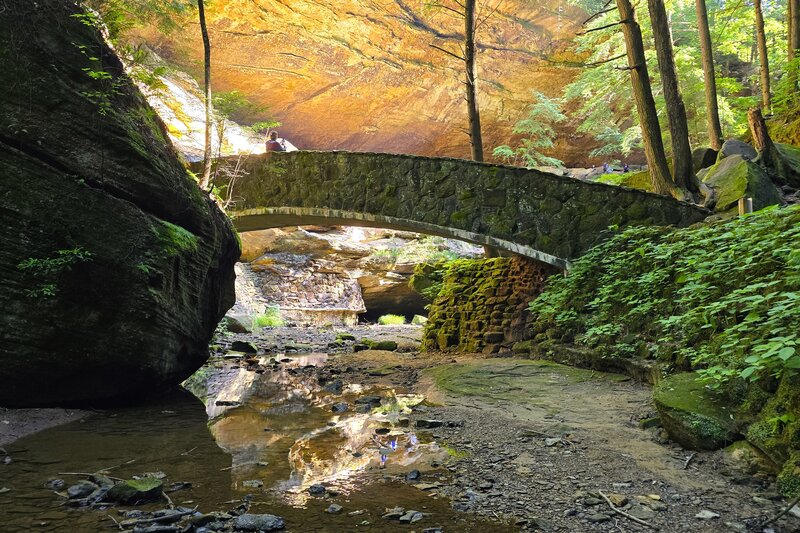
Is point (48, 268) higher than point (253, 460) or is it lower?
higher

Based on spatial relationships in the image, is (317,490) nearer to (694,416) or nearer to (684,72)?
(694,416)

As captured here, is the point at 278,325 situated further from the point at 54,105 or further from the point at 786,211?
the point at 786,211

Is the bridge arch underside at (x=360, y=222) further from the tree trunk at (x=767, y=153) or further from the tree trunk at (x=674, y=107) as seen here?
the tree trunk at (x=767, y=153)

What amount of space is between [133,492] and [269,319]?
1630cm

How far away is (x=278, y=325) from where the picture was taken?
744 inches

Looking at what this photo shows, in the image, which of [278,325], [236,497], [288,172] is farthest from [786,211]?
[278,325]

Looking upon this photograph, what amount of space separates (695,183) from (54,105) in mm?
9935

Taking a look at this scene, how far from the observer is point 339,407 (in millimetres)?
5371

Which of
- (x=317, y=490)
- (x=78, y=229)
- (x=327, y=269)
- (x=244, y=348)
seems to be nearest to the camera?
(x=317, y=490)

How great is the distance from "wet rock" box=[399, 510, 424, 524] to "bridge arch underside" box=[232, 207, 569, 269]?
6.47m

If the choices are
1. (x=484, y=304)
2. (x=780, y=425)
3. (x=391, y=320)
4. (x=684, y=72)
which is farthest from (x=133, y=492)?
(x=391, y=320)

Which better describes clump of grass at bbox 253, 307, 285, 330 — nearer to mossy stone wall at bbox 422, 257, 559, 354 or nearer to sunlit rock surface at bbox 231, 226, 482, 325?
sunlit rock surface at bbox 231, 226, 482, 325

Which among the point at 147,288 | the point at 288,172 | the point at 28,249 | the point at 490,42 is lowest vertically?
the point at 147,288

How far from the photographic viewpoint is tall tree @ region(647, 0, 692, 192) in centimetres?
880
